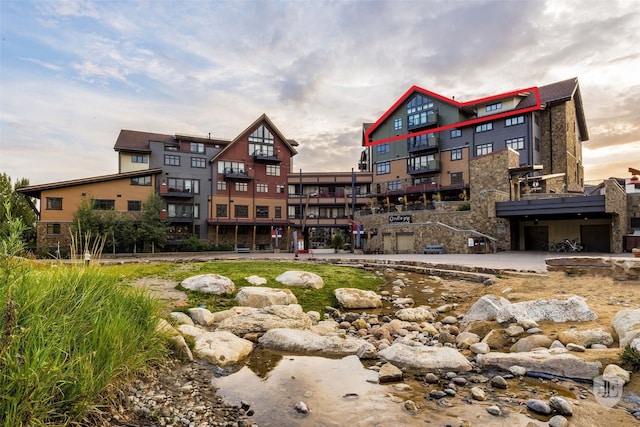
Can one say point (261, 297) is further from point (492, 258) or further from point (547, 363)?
point (492, 258)

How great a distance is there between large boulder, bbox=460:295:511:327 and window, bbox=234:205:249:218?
123 feet

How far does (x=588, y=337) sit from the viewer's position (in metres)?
6.88

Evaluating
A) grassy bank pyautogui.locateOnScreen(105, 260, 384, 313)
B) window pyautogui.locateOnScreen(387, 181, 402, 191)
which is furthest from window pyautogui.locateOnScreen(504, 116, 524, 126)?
grassy bank pyautogui.locateOnScreen(105, 260, 384, 313)

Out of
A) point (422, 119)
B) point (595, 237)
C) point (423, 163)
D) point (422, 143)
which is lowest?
point (595, 237)

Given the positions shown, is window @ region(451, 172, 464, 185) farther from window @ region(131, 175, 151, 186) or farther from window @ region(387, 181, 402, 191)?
window @ region(131, 175, 151, 186)

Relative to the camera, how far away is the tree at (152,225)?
3569 centimetres

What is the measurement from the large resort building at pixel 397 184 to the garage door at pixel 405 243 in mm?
109

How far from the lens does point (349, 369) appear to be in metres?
6.52

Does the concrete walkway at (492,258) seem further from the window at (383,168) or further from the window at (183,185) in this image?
the window at (383,168)

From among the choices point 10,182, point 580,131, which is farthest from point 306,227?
point 580,131

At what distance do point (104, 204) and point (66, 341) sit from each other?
39.0 meters

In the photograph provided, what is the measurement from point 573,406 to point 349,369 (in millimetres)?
3259

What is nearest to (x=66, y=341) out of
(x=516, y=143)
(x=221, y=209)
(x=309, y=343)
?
(x=309, y=343)

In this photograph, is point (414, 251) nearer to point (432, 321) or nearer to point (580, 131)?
point (432, 321)
